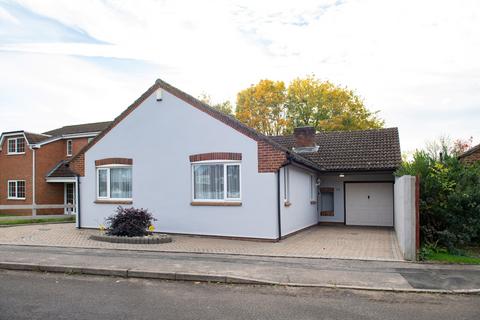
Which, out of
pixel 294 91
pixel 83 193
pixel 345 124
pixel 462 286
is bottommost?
pixel 462 286

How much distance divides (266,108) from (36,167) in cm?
2322

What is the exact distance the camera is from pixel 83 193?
17.3 meters

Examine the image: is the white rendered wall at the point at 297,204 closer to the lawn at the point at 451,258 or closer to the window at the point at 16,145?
the lawn at the point at 451,258

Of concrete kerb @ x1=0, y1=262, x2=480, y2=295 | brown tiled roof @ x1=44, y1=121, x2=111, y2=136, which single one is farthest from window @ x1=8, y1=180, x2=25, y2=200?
concrete kerb @ x1=0, y1=262, x2=480, y2=295

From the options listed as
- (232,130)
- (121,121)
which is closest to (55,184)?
(121,121)

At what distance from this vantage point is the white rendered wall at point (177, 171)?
13.7 meters

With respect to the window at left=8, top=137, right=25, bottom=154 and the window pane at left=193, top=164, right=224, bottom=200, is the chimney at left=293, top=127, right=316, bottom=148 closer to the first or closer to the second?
the window pane at left=193, top=164, right=224, bottom=200

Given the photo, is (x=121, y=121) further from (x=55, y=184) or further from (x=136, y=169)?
(x=55, y=184)

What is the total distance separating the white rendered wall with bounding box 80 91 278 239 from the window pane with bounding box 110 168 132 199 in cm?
50

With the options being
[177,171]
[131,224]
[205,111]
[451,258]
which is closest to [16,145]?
[177,171]

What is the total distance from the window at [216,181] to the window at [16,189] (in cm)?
1885

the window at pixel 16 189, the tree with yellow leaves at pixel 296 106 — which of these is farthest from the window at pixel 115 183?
the tree with yellow leaves at pixel 296 106

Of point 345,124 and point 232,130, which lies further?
point 345,124

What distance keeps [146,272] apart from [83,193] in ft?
31.7
